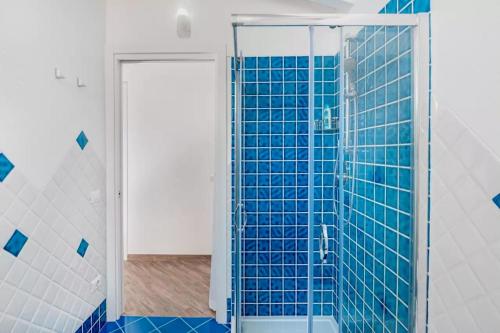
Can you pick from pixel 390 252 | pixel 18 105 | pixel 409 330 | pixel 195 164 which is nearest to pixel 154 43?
pixel 18 105

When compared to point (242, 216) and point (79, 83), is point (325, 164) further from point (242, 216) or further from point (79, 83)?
point (79, 83)

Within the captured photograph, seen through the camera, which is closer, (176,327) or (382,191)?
(382,191)

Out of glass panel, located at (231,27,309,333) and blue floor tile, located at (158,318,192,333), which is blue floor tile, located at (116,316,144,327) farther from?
glass panel, located at (231,27,309,333)

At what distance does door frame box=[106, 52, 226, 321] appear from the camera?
2109 mm

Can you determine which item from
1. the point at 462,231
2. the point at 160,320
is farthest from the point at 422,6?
the point at 160,320

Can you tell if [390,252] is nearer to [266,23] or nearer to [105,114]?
[266,23]

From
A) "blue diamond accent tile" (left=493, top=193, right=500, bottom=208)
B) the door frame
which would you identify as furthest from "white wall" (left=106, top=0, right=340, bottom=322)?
"blue diamond accent tile" (left=493, top=193, right=500, bottom=208)

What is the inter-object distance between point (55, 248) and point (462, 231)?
6.47ft

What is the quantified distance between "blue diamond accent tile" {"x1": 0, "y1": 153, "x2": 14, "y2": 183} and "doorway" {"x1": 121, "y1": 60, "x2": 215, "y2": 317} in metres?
1.99

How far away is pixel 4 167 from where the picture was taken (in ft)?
4.13

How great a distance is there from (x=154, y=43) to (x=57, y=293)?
1753 mm

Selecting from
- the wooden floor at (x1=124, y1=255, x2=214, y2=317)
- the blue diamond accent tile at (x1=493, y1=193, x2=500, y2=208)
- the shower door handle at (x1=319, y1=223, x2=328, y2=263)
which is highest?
the blue diamond accent tile at (x1=493, y1=193, x2=500, y2=208)

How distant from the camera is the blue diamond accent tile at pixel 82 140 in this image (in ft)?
5.97

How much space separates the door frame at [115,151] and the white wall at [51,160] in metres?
0.06
